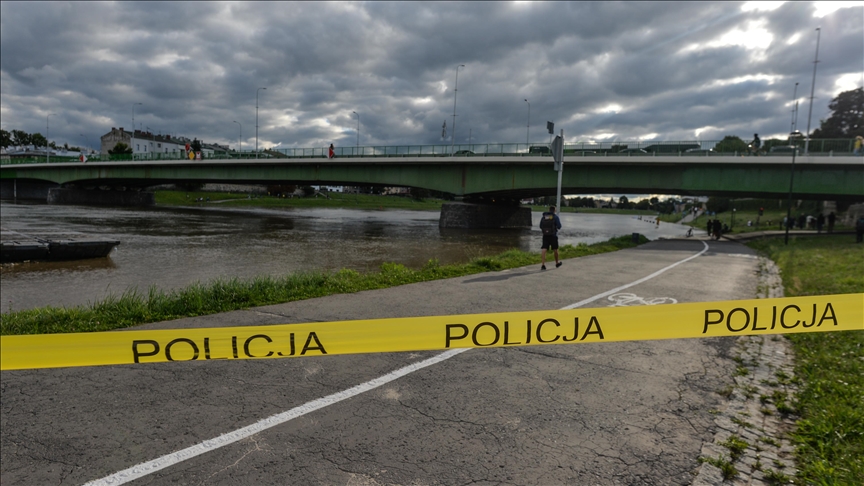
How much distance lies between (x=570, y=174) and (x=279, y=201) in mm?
65362

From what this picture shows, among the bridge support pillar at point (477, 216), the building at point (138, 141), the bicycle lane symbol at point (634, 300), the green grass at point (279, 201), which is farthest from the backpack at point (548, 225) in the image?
the building at point (138, 141)

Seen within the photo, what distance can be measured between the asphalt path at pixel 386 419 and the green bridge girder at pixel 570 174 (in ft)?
100

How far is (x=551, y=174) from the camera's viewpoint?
36.1 metres

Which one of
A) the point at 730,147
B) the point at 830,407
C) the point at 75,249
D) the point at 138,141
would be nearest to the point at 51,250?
the point at 75,249

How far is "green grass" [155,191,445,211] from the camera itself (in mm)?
78688

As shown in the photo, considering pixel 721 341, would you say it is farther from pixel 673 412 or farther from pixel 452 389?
pixel 452 389

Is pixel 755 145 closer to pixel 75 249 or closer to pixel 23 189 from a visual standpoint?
pixel 75 249

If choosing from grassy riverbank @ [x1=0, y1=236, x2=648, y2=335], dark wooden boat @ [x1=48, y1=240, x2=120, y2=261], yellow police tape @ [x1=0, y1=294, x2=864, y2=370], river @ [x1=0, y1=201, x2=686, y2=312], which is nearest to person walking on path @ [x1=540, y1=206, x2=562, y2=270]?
grassy riverbank @ [x1=0, y1=236, x2=648, y2=335]

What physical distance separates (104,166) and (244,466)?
71.7 metres

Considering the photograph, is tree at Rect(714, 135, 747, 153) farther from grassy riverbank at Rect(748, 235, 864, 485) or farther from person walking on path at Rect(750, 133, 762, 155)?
grassy riverbank at Rect(748, 235, 864, 485)

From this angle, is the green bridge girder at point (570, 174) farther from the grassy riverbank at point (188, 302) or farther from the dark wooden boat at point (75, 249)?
the grassy riverbank at point (188, 302)

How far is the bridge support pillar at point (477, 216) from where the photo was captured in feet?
134

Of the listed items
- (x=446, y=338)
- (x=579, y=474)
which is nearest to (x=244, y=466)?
(x=446, y=338)

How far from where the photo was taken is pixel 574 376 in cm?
455
